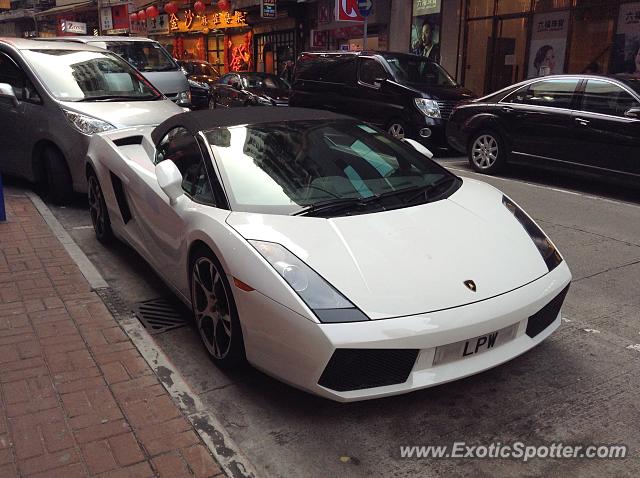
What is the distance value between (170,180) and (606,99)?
614 cm

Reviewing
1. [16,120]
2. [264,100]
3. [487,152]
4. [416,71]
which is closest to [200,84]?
[264,100]

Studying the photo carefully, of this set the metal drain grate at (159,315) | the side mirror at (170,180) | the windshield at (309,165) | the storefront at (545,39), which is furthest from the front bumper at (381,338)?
the storefront at (545,39)

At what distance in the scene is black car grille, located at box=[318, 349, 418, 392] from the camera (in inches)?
103

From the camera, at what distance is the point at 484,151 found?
9102 millimetres

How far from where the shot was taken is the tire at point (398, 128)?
35.0 ft

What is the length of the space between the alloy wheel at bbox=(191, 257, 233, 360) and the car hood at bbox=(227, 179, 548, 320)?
0.32m

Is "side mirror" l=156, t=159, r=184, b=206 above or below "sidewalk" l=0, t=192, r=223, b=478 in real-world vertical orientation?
above

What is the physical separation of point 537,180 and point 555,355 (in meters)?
5.71

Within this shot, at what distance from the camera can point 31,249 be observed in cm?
518

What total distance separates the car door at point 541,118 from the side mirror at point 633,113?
2.41ft

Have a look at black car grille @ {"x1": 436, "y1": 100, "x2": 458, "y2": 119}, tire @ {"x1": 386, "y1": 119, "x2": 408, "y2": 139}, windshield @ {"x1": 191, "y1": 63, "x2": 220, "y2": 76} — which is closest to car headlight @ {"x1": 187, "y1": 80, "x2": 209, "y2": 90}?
windshield @ {"x1": 191, "y1": 63, "x2": 220, "y2": 76}

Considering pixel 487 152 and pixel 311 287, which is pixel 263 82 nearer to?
pixel 487 152

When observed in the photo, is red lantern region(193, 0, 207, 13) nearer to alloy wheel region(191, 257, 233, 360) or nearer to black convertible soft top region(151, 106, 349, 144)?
black convertible soft top region(151, 106, 349, 144)

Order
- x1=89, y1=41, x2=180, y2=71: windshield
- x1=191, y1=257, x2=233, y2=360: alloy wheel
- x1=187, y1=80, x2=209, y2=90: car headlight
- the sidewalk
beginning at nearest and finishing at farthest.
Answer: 1. the sidewalk
2. x1=191, y1=257, x2=233, y2=360: alloy wheel
3. x1=89, y1=41, x2=180, y2=71: windshield
4. x1=187, y1=80, x2=209, y2=90: car headlight
